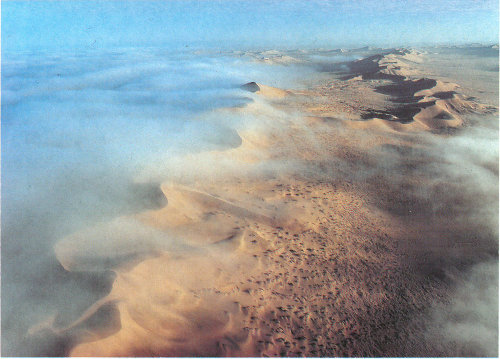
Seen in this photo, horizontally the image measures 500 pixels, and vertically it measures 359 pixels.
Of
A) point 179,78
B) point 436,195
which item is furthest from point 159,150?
point 179,78

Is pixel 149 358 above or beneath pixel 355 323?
above

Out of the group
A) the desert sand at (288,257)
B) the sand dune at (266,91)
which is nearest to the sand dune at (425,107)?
the desert sand at (288,257)

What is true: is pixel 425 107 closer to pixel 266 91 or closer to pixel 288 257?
pixel 266 91

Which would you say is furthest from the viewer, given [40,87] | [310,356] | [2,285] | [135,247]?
[40,87]

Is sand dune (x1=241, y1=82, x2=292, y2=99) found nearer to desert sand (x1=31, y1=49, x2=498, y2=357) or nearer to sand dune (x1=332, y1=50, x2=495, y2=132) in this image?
sand dune (x1=332, y1=50, x2=495, y2=132)

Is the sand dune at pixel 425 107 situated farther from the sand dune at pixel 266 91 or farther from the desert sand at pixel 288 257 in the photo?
the sand dune at pixel 266 91

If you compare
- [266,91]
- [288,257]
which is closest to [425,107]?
[266,91]

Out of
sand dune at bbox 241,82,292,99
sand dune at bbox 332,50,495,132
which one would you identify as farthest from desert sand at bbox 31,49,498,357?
sand dune at bbox 241,82,292,99

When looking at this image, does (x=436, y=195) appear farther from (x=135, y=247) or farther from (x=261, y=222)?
(x=135, y=247)
